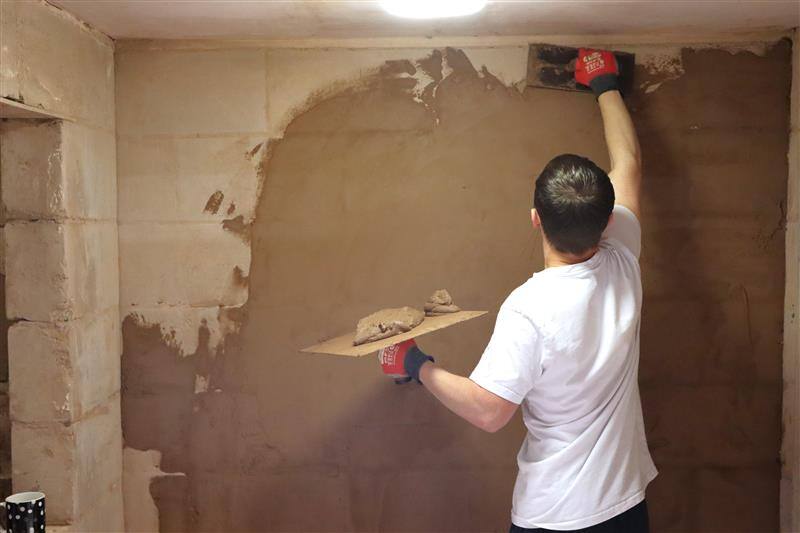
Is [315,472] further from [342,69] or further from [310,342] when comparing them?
[342,69]

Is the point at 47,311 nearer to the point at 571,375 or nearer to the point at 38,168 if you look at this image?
the point at 38,168

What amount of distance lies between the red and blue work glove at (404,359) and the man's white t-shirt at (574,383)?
25 cm

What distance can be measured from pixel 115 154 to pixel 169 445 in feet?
3.58

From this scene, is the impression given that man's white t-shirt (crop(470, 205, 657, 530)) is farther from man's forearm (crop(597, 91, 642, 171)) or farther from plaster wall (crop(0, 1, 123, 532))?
plaster wall (crop(0, 1, 123, 532))

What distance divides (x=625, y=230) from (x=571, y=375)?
516 millimetres

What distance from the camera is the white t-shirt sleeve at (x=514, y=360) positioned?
1.79 metres

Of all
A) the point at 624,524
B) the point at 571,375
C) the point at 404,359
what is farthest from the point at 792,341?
the point at 404,359

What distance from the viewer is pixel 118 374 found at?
8.77 ft

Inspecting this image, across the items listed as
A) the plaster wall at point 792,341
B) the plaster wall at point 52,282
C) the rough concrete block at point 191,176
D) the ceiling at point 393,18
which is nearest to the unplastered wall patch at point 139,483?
the plaster wall at point 52,282

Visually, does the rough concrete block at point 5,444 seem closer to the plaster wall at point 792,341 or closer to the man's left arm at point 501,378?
the man's left arm at point 501,378

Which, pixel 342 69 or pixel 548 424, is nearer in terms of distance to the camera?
pixel 548 424

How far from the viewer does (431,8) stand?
220cm

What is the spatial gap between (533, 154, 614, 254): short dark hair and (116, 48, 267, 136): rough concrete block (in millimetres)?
1255

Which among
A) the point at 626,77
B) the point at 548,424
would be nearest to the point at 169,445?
the point at 548,424
